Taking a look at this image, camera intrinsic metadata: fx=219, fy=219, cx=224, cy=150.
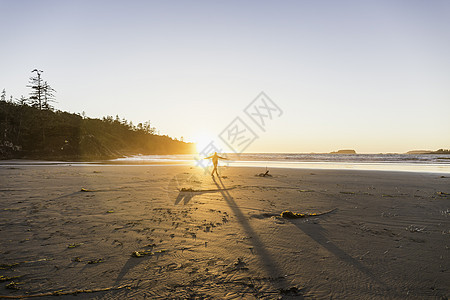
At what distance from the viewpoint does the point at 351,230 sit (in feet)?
18.1

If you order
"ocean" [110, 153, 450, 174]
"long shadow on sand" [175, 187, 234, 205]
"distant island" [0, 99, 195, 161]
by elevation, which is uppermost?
"distant island" [0, 99, 195, 161]

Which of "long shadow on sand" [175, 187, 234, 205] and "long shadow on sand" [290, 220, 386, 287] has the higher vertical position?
"long shadow on sand" [175, 187, 234, 205]

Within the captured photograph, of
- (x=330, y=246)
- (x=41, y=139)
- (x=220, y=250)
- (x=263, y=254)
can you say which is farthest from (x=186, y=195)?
(x=41, y=139)

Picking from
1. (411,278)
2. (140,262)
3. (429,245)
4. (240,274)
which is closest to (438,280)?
(411,278)

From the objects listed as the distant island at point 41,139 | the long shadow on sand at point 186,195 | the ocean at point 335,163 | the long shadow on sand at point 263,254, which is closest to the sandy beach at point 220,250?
the long shadow on sand at point 263,254

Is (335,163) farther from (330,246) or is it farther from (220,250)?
(220,250)

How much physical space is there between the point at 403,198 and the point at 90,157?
41629 millimetres

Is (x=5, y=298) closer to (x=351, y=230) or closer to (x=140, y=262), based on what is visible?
(x=140, y=262)

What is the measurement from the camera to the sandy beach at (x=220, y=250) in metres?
3.14

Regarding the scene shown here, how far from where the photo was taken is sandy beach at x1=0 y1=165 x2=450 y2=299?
3141mm

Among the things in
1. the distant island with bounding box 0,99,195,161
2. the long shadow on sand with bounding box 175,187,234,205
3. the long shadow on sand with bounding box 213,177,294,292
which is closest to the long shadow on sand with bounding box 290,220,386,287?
the long shadow on sand with bounding box 213,177,294,292

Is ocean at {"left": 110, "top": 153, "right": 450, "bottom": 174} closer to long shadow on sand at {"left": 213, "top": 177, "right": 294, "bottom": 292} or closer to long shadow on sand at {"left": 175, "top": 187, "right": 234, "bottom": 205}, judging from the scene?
long shadow on sand at {"left": 175, "top": 187, "right": 234, "bottom": 205}

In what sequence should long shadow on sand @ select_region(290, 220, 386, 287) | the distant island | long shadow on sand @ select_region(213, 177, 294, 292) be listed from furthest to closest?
1. the distant island
2. long shadow on sand @ select_region(290, 220, 386, 287)
3. long shadow on sand @ select_region(213, 177, 294, 292)

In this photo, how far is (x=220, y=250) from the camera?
4.38 meters
